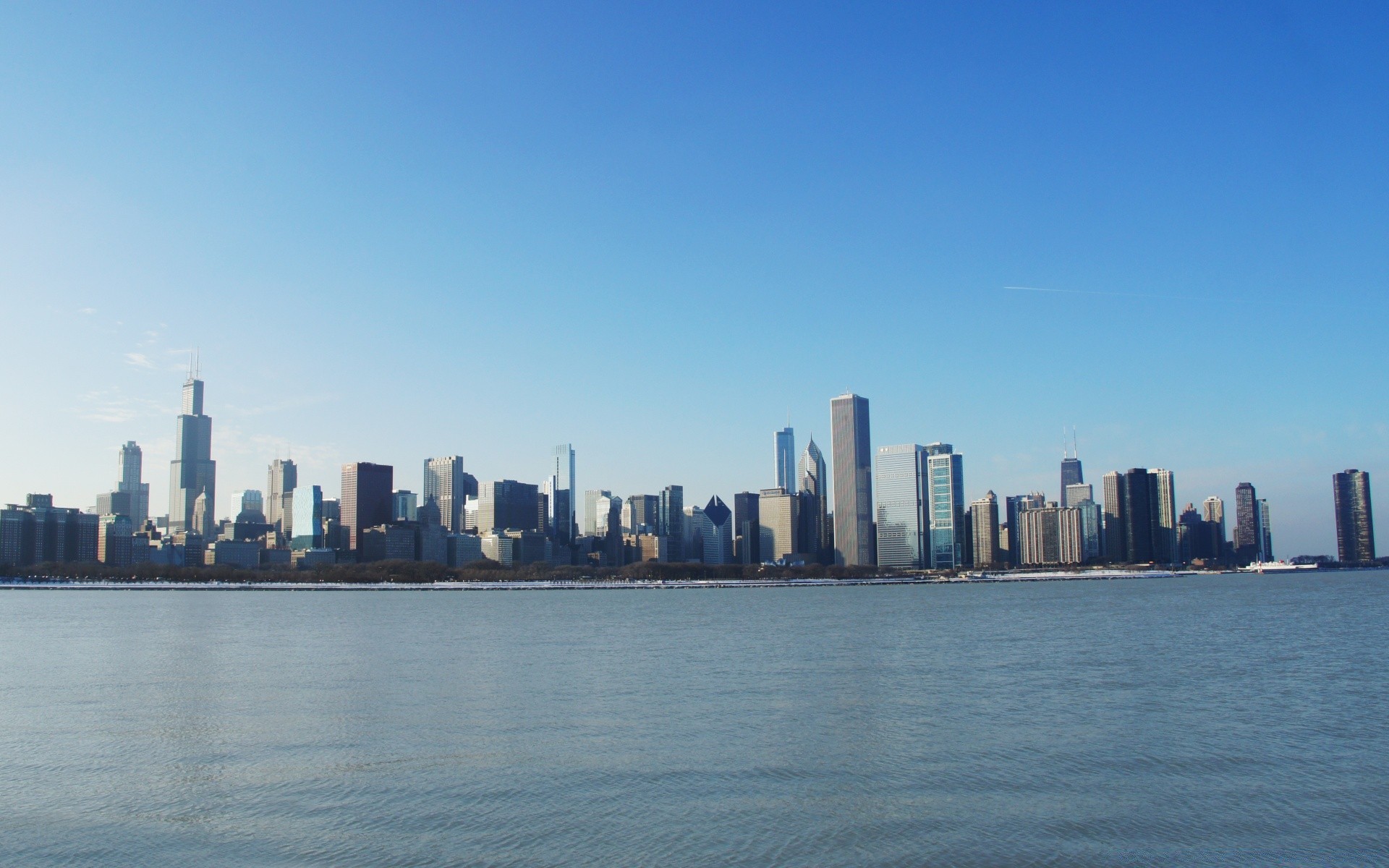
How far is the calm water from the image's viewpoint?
1939cm

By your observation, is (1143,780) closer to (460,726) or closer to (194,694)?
(460,726)

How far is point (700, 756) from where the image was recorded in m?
26.7

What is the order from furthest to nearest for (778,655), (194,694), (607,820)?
(778,655) → (194,694) → (607,820)

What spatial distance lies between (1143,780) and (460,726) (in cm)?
1864

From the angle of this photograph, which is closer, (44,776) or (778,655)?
(44,776)

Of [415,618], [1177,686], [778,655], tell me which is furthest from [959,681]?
[415,618]

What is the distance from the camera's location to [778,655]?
5491 centimetres

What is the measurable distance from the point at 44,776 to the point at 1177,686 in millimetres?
37314

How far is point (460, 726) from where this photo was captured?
103ft

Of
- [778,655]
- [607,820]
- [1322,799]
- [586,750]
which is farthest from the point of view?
[778,655]

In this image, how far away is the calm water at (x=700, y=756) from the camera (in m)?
19.4

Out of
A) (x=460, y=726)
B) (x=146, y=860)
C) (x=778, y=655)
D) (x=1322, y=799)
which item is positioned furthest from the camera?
(x=778, y=655)

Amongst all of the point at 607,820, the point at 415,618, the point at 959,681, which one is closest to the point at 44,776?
the point at 607,820

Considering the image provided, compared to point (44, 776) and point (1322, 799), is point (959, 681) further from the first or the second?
point (44, 776)
